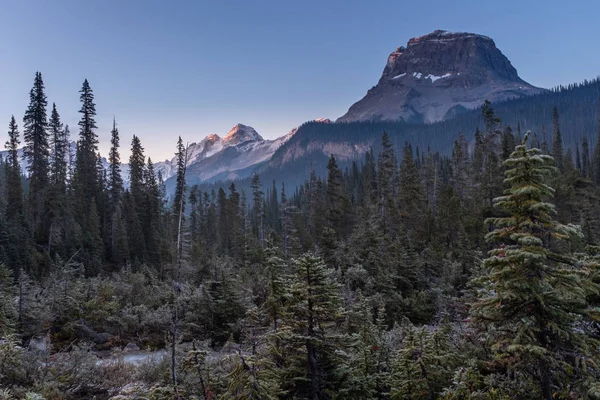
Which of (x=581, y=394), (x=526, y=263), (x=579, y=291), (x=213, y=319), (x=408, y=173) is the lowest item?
(x=213, y=319)

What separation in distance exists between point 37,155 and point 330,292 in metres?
43.8

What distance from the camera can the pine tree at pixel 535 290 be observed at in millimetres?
6629

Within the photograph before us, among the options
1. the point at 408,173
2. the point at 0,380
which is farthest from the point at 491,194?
the point at 0,380

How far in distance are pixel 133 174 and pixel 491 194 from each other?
47.7m

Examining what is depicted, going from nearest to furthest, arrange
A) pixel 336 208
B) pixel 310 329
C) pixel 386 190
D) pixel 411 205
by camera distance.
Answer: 1. pixel 310 329
2. pixel 411 205
3. pixel 336 208
4. pixel 386 190

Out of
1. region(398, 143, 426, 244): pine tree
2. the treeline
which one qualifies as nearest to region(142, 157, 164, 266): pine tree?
the treeline

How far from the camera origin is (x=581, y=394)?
6676 millimetres

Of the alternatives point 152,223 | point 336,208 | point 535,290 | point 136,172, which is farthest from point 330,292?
point 136,172

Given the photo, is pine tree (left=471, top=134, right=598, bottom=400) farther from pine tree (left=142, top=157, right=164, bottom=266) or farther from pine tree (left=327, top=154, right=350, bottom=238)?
pine tree (left=142, top=157, right=164, bottom=266)

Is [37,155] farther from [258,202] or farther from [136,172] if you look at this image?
→ [258,202]

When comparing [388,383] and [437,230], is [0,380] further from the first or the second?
[437,230]

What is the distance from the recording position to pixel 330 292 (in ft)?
30.9

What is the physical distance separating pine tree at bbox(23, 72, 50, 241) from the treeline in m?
0.21

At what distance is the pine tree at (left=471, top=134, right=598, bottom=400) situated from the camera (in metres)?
6.63
